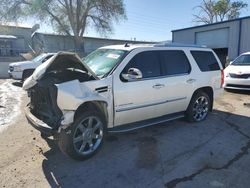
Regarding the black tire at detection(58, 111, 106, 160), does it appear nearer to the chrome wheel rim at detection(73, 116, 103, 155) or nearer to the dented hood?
the chrome wheel rim at detection(73, 116, 103, 155)

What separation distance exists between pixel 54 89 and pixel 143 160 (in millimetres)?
1865

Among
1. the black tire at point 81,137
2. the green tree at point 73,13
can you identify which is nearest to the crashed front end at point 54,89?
the black tire at point 81,137

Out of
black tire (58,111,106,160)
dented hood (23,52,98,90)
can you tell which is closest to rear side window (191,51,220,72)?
dented hood (23,52,98,90)

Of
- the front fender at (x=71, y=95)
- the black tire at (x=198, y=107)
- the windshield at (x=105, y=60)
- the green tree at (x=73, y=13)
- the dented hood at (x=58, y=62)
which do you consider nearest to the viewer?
the front fender at (x=71, y=95)

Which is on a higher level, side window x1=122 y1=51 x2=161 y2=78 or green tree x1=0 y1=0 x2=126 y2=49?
green tree x1=0 y1=0 x2=126 y2=49

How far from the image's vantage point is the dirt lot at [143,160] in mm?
3719

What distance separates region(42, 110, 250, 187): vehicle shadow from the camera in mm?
3738

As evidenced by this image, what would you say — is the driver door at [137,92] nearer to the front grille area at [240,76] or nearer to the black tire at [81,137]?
the black tire at [81,137]

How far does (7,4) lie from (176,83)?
29323 mm

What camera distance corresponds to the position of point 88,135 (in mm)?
4355

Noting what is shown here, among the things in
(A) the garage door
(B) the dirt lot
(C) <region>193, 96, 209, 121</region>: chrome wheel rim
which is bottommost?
(B) the dirt lot

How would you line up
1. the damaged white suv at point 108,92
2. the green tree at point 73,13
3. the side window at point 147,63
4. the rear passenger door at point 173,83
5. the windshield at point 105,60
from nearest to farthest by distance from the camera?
the damaged white suv at point 108,92 < the windshield at point 105,60 < the side window at point 147,63 < the rear passenger door at point 173,83 < the green tree at point 73,13

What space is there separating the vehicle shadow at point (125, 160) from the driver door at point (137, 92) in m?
0.51

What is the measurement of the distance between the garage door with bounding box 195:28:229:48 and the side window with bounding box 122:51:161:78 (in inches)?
719
